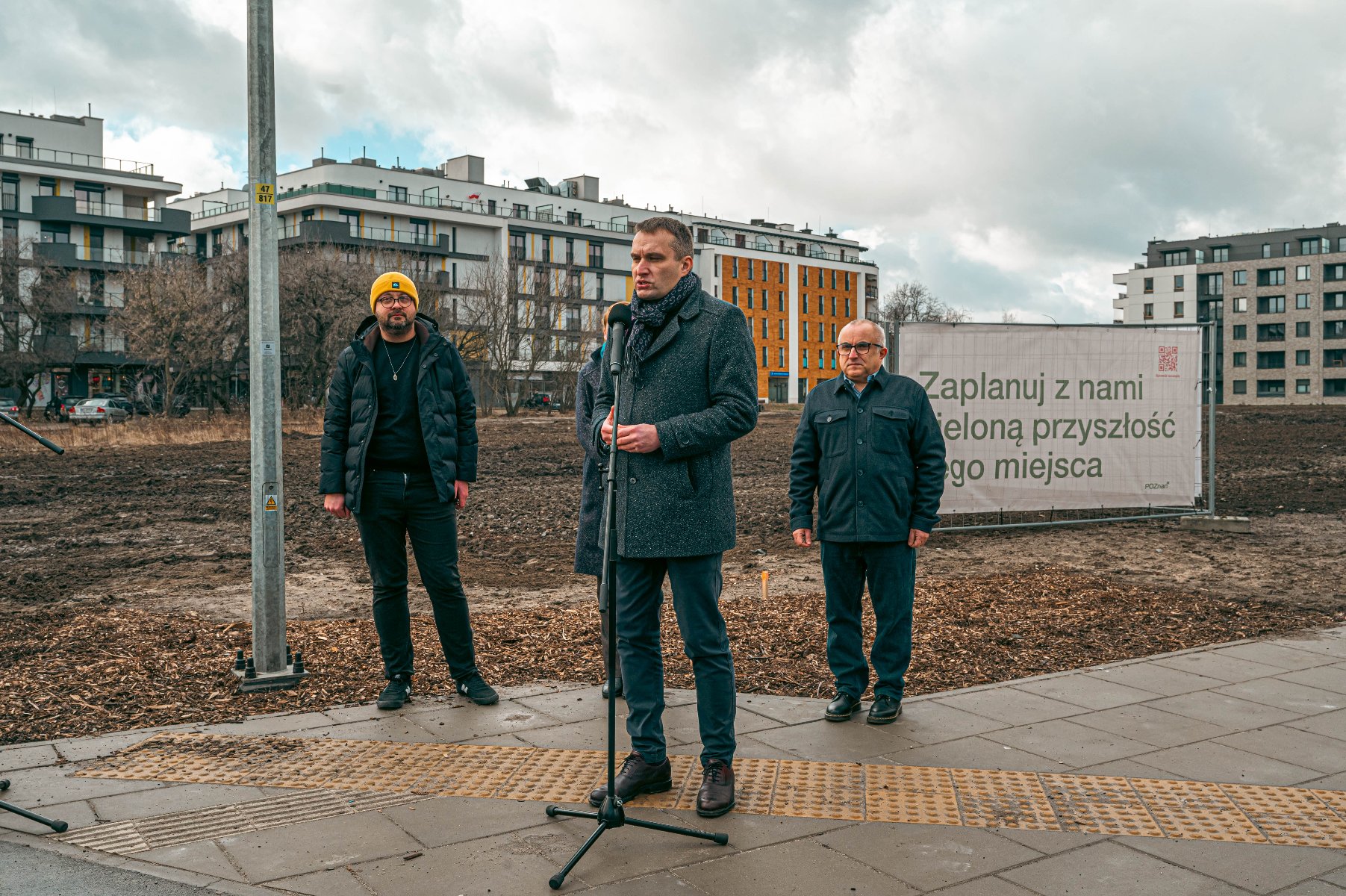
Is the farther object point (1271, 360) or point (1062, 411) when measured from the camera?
point (1271, 360)

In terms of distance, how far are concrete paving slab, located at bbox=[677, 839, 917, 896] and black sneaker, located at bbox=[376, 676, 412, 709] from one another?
2.49 m

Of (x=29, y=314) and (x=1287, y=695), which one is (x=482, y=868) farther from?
(x=29, y=314)

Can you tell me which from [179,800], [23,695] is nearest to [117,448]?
[23,695]

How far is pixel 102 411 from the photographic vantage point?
5666cm

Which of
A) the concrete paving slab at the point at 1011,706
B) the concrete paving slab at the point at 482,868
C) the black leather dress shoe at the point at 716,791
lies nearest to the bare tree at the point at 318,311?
the concrete paving slab at the point at 1011,706

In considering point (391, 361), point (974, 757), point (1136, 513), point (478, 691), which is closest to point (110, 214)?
point (1136, 513)

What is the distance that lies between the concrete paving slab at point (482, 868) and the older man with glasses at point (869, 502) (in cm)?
201

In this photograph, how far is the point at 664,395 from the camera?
4465mm

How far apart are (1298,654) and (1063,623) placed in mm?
1462

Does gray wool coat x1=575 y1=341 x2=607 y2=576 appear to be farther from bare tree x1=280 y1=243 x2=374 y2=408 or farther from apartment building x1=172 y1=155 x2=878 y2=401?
apartment building x1=172 y1=155 x2=878 y2=401

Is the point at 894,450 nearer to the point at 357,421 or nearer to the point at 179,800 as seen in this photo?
the point at 357,421

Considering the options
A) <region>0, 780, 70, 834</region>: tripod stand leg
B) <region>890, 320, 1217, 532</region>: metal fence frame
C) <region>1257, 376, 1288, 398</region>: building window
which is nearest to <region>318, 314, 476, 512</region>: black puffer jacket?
<region>0, 780, 70, 834</region>: tripod stand leg

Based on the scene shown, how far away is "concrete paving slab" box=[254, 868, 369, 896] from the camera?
11.9ft

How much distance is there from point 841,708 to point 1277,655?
3.11m
